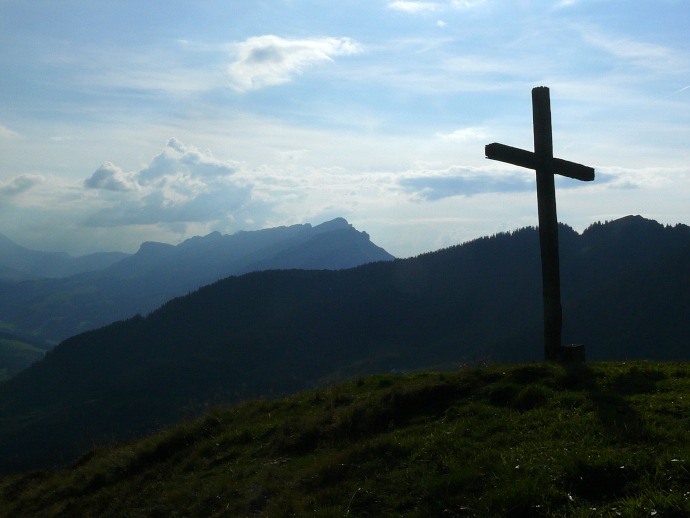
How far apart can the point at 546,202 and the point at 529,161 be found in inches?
38.5

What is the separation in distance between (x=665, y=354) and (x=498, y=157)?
16464cm

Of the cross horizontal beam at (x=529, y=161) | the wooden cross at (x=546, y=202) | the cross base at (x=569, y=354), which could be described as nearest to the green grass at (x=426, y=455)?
the cross base at (x=569, y=354)

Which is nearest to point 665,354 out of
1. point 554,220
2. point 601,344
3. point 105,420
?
point 601,344

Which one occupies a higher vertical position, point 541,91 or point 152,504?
point 541,91

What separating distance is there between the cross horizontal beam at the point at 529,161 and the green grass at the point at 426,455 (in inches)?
171

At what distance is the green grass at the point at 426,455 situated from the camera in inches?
307

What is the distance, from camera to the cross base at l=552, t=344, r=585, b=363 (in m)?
14.2

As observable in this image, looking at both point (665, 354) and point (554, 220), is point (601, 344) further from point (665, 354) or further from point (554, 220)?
point (554, 220)

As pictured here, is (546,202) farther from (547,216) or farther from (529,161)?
(529,161)

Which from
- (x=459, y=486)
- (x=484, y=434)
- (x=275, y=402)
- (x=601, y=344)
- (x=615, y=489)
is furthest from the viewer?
(x=601, y=344)

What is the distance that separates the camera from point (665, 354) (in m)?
158

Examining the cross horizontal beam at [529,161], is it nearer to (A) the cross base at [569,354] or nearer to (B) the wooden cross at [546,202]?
(B) the wooden cross at [546,202]

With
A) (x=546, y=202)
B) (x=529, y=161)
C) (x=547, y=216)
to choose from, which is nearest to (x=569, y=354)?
(x=547, y=216)

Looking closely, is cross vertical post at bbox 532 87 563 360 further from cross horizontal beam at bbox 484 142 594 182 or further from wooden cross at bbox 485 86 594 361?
cross horizontal beam at bbox 484 142 594 182
